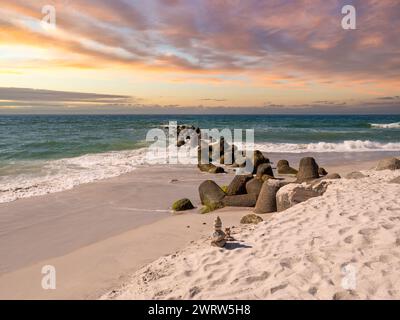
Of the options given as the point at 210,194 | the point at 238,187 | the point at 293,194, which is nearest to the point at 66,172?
the point at 210,194

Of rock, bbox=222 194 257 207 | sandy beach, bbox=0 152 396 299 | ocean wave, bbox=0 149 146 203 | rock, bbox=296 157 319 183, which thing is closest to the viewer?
sandy beach, bbox=0 152 396 299

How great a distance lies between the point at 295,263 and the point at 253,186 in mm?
5811

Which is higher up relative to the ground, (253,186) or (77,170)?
(253,186)

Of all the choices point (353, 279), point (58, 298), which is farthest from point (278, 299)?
point (58, 298)

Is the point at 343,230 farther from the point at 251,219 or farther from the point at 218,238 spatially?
the point at 218,238

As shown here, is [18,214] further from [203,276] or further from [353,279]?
[353,279]

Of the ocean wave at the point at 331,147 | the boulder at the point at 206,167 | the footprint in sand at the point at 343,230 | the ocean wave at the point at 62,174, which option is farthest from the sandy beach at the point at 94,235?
the ocean wave at the point at 331,147

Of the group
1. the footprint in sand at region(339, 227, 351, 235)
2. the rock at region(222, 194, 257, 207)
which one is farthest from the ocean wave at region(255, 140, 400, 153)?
the footprint in sand at region(339, 227, 351, 235)

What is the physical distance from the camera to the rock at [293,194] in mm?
9031

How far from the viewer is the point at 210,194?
11133 millimetres

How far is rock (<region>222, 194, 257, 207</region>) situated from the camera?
1055 cm

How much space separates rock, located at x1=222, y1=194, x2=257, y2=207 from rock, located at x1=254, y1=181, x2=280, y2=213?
26.6 inches

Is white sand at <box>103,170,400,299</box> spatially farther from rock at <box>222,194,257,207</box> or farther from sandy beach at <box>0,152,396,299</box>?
rock at <box>222,194,257,207</box>

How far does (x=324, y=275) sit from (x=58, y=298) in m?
4.24
